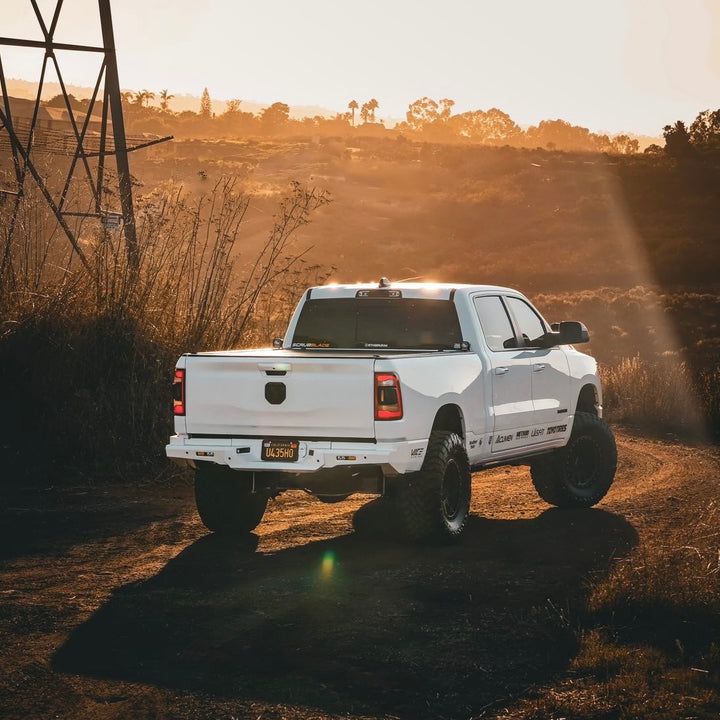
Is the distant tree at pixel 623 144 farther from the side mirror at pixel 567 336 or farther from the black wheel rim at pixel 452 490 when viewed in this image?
the black wheel rim at pixel 452 490

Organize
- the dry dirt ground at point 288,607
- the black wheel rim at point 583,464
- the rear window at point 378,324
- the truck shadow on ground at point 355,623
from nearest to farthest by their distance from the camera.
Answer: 1. the dry dirt ground at point 288,607
2. the truck shadow on ground at point 355,623
3. the rear window at point 378,324
4. the black wheel rim at point 583,464

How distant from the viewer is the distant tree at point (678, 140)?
8650 cm

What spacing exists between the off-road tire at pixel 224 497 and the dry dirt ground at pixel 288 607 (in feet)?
0.71

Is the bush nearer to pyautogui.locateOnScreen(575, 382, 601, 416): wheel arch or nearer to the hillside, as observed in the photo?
pyautogui.locateOnScreen(575, 382, 601, 416): wheel arch

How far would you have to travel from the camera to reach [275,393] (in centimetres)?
890

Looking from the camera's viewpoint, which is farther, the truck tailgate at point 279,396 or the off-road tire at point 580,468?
the off-road tire at point 580,468

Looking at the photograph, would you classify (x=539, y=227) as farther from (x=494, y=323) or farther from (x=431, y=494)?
(x=431, y=494)

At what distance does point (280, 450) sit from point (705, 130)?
282 feet

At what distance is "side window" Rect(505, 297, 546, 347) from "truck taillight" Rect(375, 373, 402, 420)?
2881mm

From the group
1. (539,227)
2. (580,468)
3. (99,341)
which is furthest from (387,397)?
(539,227)

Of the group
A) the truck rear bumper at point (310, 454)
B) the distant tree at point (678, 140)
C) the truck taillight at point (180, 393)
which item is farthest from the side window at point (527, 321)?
the distant tree at point (678, 140)

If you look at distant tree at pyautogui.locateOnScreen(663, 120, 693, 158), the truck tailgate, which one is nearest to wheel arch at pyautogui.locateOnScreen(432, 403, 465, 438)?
the truck tailgate

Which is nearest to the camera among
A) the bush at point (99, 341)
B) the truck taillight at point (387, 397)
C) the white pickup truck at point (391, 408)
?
the truck taillight at point (387, 397)

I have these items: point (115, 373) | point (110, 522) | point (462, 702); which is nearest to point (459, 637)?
point (462, 702)
